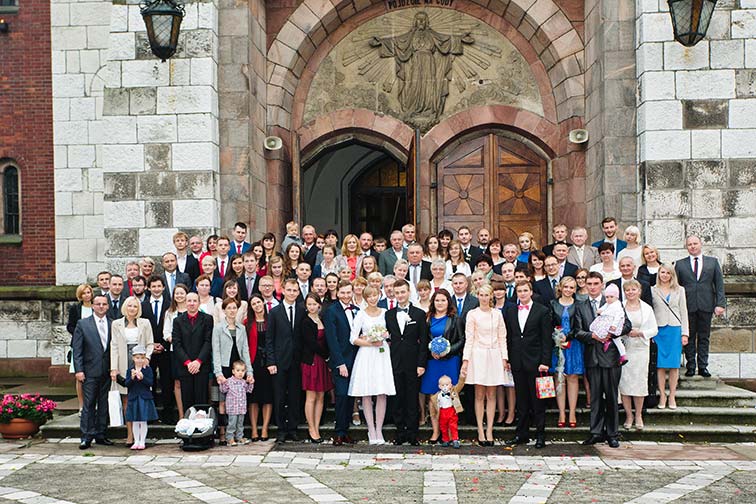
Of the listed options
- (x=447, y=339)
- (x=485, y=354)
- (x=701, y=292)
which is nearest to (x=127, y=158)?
(x=447, y=339)

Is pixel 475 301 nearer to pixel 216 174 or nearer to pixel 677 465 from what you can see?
pixel 677 465

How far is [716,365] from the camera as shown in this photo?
12375 millimetres

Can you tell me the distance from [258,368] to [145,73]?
16.0 feet

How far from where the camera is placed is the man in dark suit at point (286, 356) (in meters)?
10.4

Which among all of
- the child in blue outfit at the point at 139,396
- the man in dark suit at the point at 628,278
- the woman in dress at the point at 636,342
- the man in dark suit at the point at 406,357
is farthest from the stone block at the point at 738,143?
the child in blue outfit at the point at 139,396

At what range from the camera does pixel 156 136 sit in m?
13.2

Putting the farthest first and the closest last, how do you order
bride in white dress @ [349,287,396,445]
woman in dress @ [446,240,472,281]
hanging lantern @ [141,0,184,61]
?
hanging lantern @ [141,0,184,61], woman in dress @ [446,240,472,281], bride in white dress @ [349,287,396,445]

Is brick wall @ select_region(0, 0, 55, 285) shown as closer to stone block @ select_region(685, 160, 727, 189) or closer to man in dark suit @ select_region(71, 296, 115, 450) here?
man in dark suit @ select_region(71, 296, 115, 450)

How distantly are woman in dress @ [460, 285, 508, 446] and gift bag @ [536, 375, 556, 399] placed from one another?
0.38 m

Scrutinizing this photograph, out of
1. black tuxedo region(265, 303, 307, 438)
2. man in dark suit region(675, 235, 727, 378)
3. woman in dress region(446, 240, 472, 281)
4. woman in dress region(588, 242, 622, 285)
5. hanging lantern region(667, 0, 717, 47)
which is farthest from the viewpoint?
hanging lantern region(667, 0, 717, 47)

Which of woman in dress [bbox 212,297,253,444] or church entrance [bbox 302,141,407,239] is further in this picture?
church entrance [bbox 302,141,407,239]

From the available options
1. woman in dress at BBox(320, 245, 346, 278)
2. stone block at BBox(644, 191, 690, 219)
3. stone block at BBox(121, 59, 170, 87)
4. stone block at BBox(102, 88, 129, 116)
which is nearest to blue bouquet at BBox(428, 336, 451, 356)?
woman in dress at BBox(320, 245, 346, 278)

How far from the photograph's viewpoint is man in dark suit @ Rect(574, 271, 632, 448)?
10.1 m

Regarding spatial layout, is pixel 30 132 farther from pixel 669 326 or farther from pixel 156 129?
pixel 669 326
